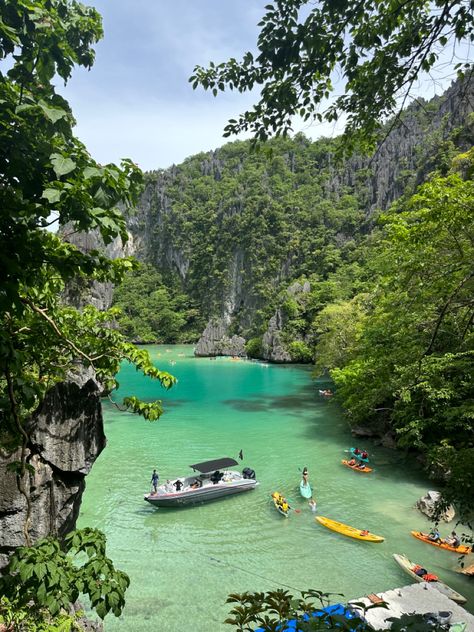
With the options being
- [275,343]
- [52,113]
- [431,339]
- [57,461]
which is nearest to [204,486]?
[57,461]

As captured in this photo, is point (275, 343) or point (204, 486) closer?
point (204, 486)

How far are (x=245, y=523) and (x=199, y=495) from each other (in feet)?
6.11

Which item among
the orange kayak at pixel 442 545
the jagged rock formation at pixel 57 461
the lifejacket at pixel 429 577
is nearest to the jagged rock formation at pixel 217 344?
the orange kayak at pixel 442 545

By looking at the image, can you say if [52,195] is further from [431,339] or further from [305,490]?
[305,490]

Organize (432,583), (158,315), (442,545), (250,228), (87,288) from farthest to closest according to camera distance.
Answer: (158,315) < (250,228) < (87,288) < (442,545) < (432,583)

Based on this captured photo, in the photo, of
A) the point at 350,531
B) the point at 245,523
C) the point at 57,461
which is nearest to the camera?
the point at 57,461

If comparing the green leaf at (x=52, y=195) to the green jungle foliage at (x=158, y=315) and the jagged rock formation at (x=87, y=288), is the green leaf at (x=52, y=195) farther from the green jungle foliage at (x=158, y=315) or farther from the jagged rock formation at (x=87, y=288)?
the green jungle foliage at (x=158, y=315)

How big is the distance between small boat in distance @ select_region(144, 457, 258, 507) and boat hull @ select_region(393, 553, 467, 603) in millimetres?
5198

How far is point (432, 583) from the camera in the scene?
307 inches

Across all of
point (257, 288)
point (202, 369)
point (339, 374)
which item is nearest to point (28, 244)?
point (339, 374)

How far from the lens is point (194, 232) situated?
3595 inches

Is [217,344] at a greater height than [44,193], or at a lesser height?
lesser

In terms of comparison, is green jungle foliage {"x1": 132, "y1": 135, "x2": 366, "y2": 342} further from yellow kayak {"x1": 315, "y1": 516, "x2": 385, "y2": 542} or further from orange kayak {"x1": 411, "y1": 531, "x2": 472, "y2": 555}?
orange kayak {"x1": 411, "y1": 531, "x2": 472, "y2": 555}

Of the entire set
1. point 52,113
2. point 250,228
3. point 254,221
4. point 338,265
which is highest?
point 254,221
